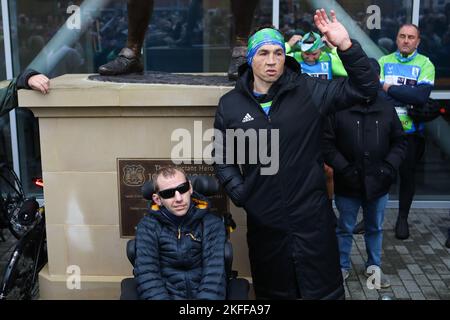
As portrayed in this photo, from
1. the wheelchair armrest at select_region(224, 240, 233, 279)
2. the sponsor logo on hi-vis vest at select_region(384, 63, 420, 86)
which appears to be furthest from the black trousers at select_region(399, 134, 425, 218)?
the wheelchair armrest at select_region(224, 240, 233, 279)

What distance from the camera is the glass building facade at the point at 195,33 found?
6.39 meters

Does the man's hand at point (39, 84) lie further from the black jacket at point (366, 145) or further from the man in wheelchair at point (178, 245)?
the black jacket at point (366, 145)

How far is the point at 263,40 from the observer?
321cm

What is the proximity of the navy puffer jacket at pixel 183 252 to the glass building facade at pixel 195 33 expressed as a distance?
3.54m

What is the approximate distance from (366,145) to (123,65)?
68.7 inches

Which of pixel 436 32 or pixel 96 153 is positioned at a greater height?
pixel 436 32

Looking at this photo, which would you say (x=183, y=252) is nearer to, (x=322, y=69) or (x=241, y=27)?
(x=241, y=27)

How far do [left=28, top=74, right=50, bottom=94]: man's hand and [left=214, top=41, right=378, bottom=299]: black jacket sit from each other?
3.79ft

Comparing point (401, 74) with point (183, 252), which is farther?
point (401, 74)

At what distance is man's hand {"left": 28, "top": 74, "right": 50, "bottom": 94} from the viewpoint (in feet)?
12.6

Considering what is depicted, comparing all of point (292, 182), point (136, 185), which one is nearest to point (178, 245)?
point (292, 182)
